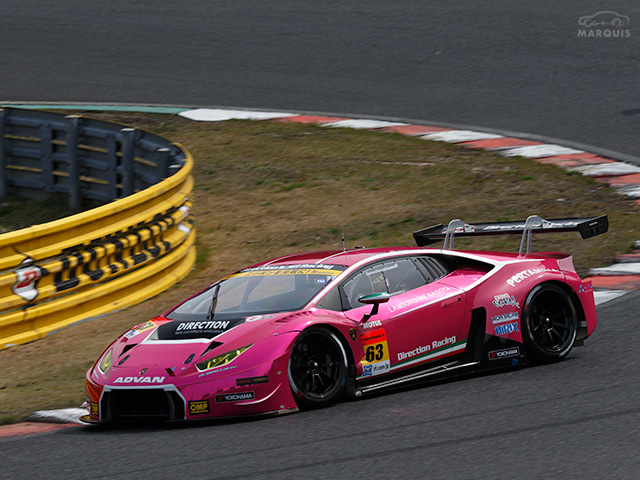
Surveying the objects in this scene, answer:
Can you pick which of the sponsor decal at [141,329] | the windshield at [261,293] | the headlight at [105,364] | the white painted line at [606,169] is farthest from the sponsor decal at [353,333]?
the white painted line at [606,169]

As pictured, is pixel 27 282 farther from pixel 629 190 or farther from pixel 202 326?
pixel 629 190

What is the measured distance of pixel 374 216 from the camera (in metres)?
12.6

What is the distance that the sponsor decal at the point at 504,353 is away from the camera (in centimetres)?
744

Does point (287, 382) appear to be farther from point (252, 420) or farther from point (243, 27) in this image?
point (243, 27)

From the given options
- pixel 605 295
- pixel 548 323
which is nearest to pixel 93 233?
pixel 548 323

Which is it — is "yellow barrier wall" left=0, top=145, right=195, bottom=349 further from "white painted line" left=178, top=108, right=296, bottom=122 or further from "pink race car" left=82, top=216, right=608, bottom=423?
"white painted line" left=178, top=108, right=296, bottom=122

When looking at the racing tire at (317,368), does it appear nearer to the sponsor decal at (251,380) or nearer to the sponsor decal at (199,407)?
the sponsor decal at (251,380)

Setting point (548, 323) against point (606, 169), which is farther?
point (606, 169)

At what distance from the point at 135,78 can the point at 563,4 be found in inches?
320

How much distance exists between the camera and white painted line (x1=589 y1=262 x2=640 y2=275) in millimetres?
9859

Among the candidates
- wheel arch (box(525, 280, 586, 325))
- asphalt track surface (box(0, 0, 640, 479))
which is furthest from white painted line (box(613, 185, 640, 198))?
wheel arch (box(525, 280, 586, 325))

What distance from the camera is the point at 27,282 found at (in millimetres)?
9289

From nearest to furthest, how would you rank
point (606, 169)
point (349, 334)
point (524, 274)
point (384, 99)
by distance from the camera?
point (349, 334) → point (524, 274) → point (606, 169) → point (384, 99)

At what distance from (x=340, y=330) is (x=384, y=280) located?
2.42 feet
